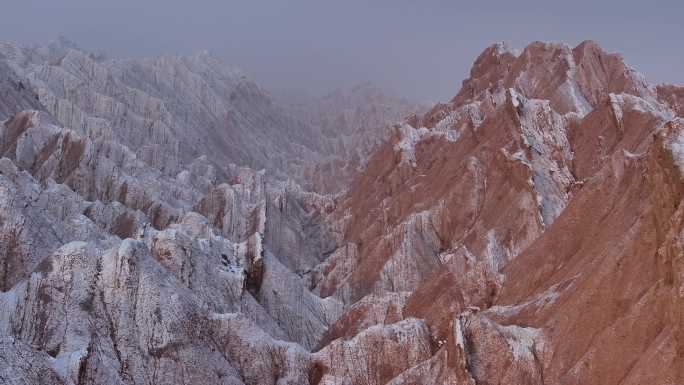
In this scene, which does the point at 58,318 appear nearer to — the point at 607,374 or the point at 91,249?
the point at 91,249

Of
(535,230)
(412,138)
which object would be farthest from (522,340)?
(412,138)

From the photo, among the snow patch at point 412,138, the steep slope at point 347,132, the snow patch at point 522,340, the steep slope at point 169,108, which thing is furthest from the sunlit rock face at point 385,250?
the steep slope at point 347,132

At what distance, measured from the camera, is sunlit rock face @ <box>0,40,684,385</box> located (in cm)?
2453

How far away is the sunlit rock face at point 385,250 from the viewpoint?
24531mm

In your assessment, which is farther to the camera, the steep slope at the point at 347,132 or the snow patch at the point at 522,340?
the steep slope at the point at 347,132

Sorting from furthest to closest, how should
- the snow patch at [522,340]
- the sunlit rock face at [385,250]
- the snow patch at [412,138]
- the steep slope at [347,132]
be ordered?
the steep slope at [347,132]
the snow patch at [412,138]
the snow patch at [522,340]
the sunlit rock face at [385,250]

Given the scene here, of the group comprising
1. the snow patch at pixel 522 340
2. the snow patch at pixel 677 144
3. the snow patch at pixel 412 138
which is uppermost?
the snow patch at pixel 412 138

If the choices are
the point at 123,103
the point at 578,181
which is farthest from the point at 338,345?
the point at 123,103

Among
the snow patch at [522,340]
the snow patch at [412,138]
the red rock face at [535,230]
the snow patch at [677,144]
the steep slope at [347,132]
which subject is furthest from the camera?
the steep slope at [347,132]

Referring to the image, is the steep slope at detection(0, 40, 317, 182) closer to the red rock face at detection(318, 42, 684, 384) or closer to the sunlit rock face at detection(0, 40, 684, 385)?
the sunlit rock face at detection(0, 40, 684, 385)

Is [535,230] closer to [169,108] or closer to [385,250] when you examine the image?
[385,250]

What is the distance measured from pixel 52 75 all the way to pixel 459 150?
66759 millimetres

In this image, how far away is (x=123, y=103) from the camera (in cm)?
11000

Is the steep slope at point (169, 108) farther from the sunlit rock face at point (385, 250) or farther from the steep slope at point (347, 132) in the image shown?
the steep slope at point (347, 132)
